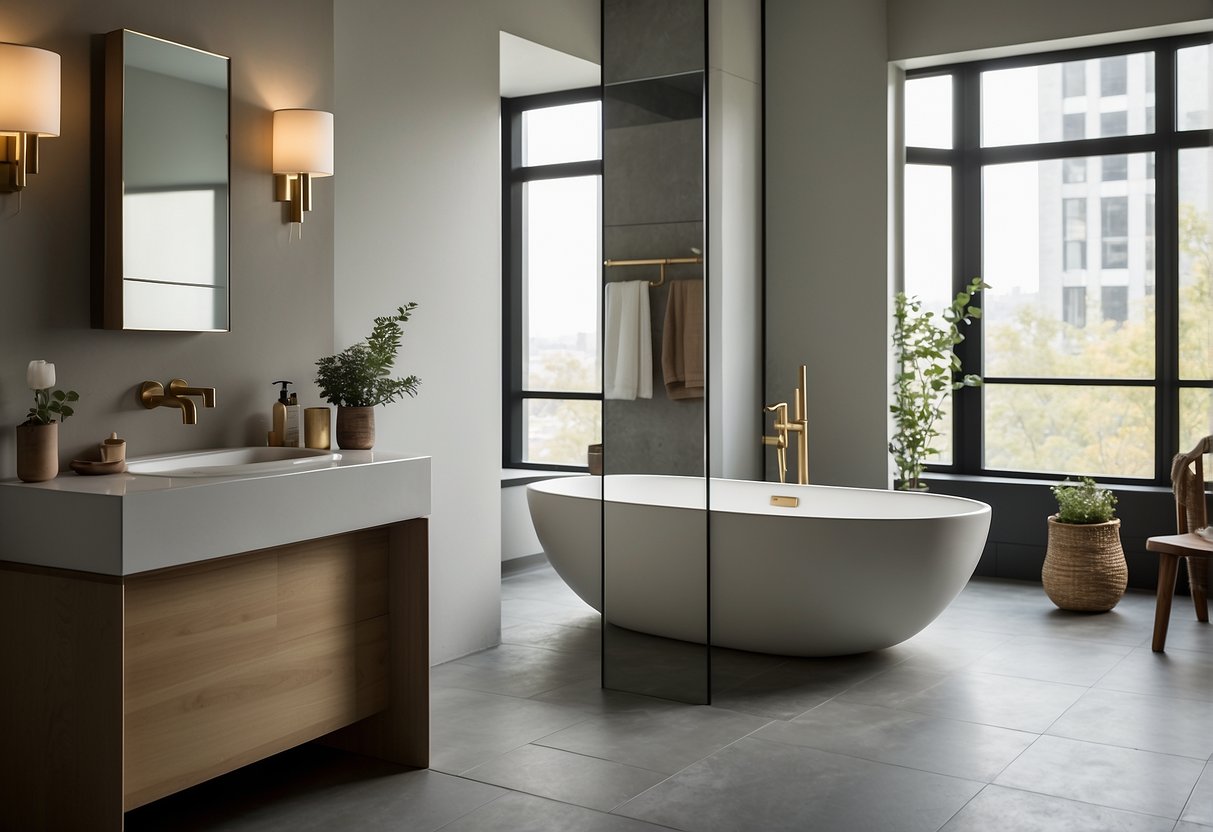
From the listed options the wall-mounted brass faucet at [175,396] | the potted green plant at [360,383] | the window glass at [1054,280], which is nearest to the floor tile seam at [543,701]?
the potted green plant at [360,383]

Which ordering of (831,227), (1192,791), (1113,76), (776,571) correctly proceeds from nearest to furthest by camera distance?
(1192,791) → (776,571) → (1113,76) → (831,227)

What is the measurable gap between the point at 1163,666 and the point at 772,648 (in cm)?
137

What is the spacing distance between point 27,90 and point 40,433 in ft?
2.56

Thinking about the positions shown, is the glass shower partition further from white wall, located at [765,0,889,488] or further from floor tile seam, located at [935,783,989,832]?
white wall, located at [765,0,889,488]

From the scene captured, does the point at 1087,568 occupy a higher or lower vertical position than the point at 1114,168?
lower

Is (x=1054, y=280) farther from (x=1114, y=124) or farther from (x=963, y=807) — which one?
(x=963, y=807)

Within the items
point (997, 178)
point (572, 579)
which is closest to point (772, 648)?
point (572, 579)

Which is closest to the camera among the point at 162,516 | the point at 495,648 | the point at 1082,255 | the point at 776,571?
the point at 162,516

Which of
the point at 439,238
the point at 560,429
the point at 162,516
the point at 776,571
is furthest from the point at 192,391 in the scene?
the point at 560,429

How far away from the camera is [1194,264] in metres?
5.43

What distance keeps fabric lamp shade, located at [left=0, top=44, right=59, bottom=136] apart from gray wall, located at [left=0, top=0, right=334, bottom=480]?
5.6 inches

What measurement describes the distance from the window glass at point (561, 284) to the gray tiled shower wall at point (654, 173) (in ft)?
8.51

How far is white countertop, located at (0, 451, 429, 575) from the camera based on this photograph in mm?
2334

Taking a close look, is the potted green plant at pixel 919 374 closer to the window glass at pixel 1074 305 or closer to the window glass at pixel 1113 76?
the window glass at pixel 1074 305
